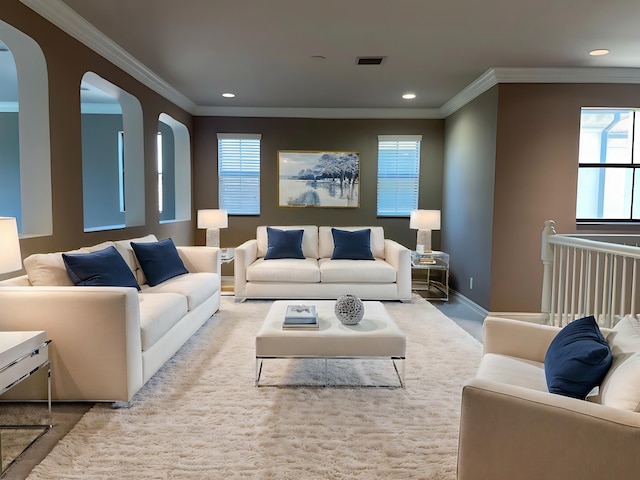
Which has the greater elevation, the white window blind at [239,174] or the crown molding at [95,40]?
the crown molding at [95,40]

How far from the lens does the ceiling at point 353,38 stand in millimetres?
3074

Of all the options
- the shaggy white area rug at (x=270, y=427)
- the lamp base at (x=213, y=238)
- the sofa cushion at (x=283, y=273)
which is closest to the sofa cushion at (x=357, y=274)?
the sofa cushion at (x=283, y=273)

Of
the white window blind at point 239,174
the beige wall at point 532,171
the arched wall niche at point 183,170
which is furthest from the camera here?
the white window blind at point 239,174

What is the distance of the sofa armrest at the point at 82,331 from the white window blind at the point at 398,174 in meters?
4.79

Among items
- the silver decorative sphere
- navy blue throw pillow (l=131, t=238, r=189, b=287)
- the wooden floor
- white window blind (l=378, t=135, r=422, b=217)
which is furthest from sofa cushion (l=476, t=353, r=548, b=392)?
white window blind (l=378, t=135, r=422, b=217)

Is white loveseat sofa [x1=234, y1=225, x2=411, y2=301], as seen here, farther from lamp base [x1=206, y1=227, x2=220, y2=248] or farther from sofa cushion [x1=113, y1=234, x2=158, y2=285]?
sofa cushion [x1=113, y1=234, x2=158, y2=285]

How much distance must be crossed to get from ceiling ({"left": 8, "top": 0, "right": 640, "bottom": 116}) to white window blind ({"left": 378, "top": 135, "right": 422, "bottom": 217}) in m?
1.35

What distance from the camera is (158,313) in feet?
9.53

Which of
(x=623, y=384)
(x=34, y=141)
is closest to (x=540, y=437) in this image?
(x=623, y=384)

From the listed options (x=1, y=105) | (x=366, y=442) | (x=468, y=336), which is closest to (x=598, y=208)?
(x=468, y=336)

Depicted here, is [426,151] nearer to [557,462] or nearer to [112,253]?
[112,253]

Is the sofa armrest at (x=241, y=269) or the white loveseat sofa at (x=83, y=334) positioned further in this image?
the sofa armrest at (x=241, y=269)

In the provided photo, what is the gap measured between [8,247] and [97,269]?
2.43ft

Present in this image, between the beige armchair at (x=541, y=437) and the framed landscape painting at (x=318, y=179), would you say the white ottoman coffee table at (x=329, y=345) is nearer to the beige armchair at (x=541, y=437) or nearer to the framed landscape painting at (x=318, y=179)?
the beige armchair at (x=541, y=437)
